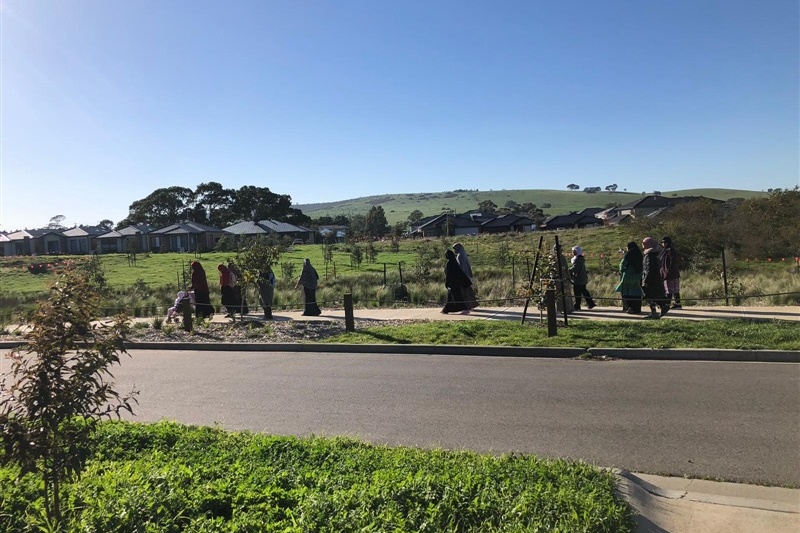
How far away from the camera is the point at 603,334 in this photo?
10.7 metres

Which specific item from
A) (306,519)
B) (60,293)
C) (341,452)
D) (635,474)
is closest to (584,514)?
(635,474)

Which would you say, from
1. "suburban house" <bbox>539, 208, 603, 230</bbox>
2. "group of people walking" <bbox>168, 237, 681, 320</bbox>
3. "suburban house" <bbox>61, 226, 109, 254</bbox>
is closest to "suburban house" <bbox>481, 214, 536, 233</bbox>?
"suburban house" <bbox>539, 208, 603, 230</bbox>

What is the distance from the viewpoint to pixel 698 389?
7.55 metres

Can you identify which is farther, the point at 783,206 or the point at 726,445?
the point at 783,206

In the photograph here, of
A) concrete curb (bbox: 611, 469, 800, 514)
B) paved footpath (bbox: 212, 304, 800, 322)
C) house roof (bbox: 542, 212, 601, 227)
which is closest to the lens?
concrete curb (bbox: 611, 469, 800, 514)

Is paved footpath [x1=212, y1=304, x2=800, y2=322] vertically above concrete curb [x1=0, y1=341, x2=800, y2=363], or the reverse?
paved footpath [x1=212, y1=304, x2=800, y2=322]

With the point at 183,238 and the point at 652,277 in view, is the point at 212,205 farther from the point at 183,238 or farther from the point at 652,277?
the point at 652,277

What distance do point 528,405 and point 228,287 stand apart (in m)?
11.5

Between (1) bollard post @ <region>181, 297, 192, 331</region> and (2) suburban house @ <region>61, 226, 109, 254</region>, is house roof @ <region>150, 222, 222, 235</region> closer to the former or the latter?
(2) suburban house @ <region>61, 226, 109, 254</region>

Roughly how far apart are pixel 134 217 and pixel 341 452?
375 feet

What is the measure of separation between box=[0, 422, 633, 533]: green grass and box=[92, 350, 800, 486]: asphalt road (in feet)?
3.27

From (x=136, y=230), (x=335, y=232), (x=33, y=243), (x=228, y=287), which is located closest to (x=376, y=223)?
(x=335, y=232)

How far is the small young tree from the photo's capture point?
391 centimetres

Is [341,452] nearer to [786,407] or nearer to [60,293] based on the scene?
[60,293]
